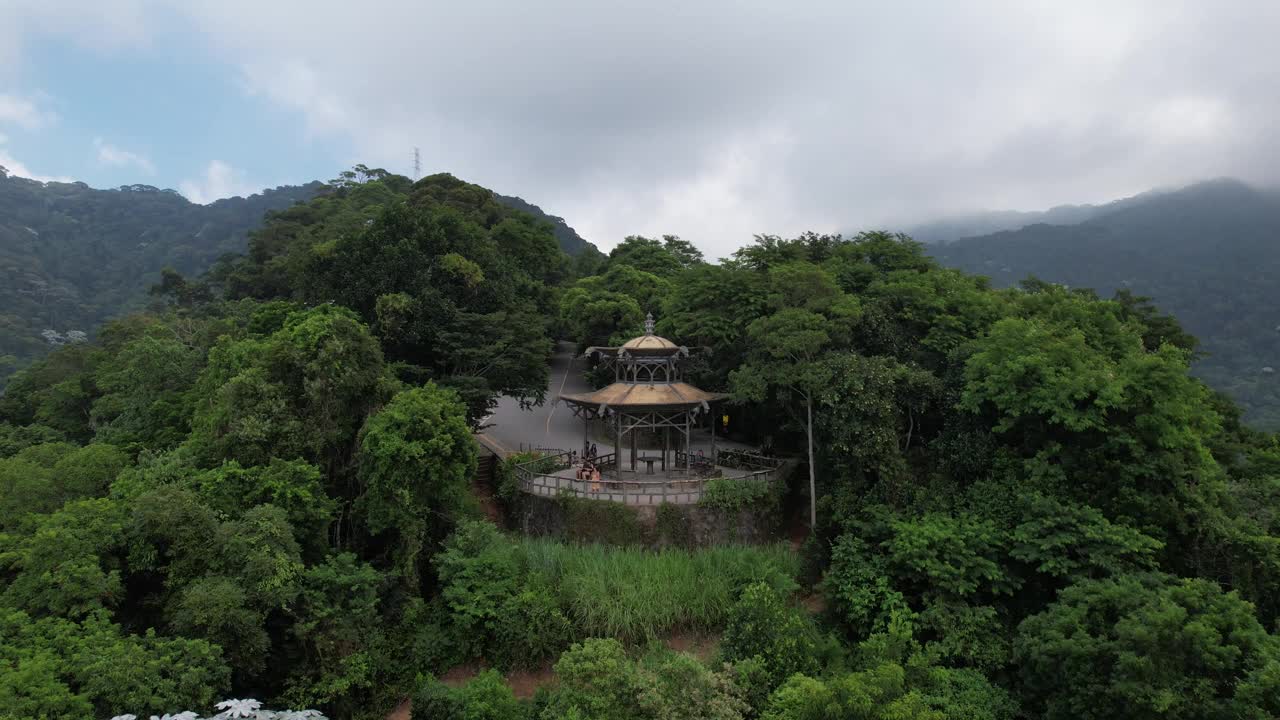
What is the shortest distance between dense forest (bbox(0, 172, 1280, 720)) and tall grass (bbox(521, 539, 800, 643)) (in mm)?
72

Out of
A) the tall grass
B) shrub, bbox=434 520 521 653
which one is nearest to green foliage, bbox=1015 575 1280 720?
the tall grass

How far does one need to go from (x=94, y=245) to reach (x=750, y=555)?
128525mm

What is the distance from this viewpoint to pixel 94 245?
103 metres

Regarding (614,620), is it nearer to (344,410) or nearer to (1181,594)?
(344,410)

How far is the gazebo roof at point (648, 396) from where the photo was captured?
1931cm

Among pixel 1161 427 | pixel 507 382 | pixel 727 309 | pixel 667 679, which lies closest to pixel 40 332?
pixel 507 382

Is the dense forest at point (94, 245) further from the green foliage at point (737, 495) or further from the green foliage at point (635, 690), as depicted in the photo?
the green foliage at point (635, 690)

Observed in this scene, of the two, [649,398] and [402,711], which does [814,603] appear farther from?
[402,711]

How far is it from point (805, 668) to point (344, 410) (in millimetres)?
13503

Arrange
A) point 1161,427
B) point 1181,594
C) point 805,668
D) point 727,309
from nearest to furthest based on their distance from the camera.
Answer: point 1181,594
point 805,668
point 1161,427
point 727,309

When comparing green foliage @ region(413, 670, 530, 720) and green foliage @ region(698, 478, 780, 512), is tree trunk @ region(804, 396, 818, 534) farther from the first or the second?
green foliage @ region(413, 670, 530, 720)

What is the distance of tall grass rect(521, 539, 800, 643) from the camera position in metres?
15.0

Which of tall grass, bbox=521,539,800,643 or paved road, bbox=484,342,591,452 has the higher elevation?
paved road, bbox=484,342,591,452

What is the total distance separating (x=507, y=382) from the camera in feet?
74.5
